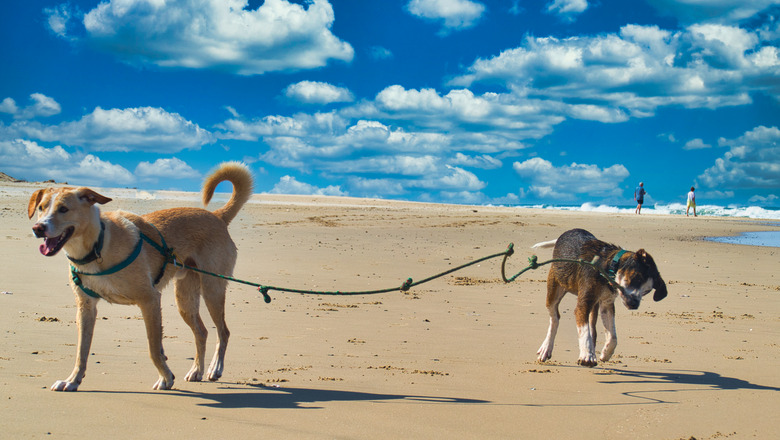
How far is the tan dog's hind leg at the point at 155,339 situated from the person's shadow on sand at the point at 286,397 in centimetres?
13

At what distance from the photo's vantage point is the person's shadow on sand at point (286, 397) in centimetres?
424

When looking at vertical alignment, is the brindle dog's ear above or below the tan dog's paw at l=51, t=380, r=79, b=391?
above

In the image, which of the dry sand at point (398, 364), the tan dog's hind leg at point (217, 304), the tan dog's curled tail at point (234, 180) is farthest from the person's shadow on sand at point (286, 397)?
the tan dog's curled tail at point (234, 180)

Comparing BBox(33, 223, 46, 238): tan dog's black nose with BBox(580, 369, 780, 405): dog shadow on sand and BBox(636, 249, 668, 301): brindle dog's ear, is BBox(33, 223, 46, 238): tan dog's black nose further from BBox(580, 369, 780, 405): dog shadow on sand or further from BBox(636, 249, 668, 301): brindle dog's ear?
BBox(636, 249, 668, 301): brindle dog's ear

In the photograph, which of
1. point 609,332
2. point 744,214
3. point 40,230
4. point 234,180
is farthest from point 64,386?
point 744,214

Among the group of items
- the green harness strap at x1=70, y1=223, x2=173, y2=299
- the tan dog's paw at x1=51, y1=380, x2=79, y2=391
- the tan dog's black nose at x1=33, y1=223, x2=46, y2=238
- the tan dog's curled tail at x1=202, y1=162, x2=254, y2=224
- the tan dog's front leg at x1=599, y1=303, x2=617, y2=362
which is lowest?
the tan dog's paw at x1=51, y1=380, x2=79, y2=391

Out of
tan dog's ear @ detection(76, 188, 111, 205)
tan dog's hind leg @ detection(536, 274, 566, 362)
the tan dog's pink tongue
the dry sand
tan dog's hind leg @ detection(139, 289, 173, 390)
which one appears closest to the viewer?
the dry sand

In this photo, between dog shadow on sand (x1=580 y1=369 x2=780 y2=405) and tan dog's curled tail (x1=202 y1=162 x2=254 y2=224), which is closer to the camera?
dog shadow on sand (x1=580 y1=369 x2=780 y2=405)

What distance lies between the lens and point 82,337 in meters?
4.50

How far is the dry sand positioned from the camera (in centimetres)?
386

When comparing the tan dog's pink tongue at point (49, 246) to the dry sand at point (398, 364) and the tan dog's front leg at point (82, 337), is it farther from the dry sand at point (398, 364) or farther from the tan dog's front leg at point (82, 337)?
the dry sand at point (398, 364)

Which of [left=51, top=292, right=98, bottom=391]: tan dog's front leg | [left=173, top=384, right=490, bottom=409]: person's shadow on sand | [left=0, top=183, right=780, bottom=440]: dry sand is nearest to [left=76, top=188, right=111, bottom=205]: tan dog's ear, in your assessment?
[left=51, top=292, right=98, bottom=391]: tan dog's front leg

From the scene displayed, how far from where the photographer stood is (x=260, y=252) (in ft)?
44.8

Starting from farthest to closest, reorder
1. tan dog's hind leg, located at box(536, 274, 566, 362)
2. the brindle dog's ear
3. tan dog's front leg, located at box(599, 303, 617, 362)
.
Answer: tan dog's hind leg, located at box(536, 274, 566, 362), tan dog's front leg, located at box(599, 303, 617, 362), the brindle dog's ear
